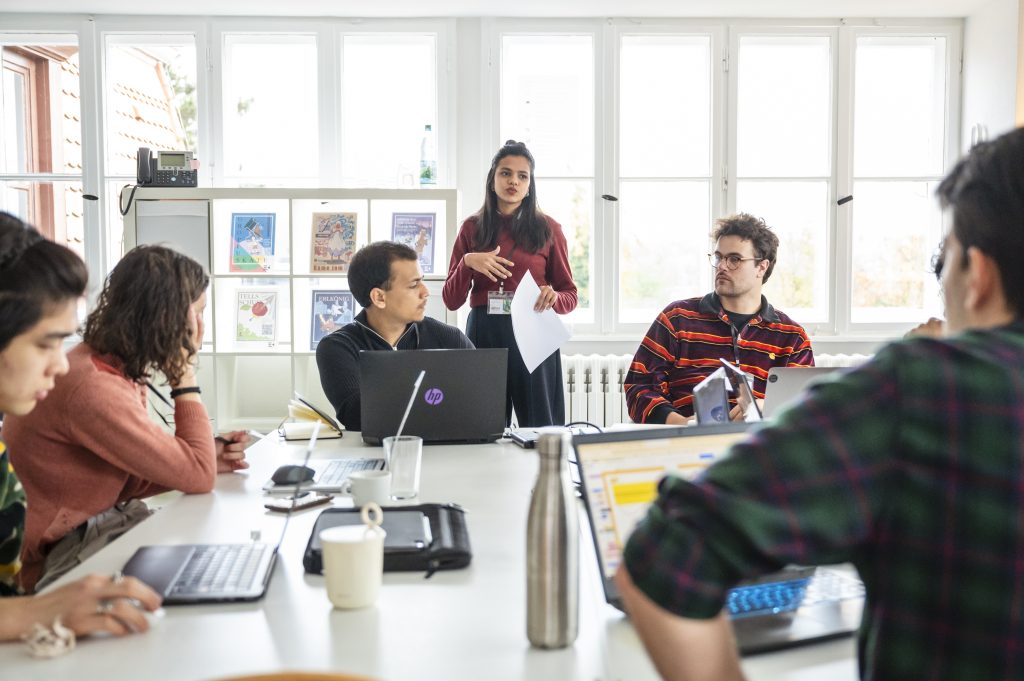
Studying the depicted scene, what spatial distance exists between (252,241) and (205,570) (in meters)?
3.25

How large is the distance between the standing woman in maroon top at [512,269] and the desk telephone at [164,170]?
150 centimetres

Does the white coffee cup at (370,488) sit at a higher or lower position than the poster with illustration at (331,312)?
lower

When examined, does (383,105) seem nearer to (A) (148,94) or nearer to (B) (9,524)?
(A) (148,94)

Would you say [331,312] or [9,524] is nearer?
[9,524]

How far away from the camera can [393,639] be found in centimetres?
112

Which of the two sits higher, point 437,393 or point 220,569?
point 437,393

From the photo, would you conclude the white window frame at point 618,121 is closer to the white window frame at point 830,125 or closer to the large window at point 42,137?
the white window frame at point 830,125

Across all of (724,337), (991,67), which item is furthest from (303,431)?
(991,67)

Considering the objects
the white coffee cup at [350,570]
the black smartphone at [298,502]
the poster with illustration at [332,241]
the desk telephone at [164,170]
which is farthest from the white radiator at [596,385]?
the white coffee cup at [350,570]

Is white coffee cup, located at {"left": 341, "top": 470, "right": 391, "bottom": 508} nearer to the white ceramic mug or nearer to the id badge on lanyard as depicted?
the white ceramic mug

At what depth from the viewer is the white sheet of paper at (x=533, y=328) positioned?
10.3 feet

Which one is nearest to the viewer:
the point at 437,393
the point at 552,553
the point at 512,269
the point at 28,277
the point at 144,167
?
the point at 552,553

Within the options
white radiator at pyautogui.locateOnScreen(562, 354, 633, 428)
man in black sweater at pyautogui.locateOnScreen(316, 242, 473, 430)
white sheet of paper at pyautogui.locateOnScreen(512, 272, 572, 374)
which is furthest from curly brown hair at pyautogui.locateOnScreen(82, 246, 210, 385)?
white radiator at pyautogui.locateOnScreen(562, 354, 633, 428)

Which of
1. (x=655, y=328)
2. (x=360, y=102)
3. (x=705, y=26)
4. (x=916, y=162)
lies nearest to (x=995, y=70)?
(x=916, y=162)
